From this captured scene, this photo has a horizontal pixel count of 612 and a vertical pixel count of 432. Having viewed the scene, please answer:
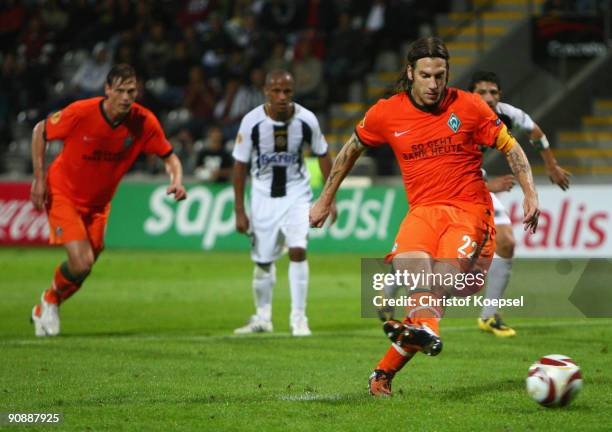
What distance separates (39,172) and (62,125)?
21.7 inches

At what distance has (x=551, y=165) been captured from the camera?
10.4m

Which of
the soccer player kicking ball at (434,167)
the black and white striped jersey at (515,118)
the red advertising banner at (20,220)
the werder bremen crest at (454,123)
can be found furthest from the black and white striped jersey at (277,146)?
the red advertising banner at (20,220)

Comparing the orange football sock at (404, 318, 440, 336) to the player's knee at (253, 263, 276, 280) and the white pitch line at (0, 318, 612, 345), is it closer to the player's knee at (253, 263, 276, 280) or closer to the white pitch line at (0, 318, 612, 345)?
the white pitch line at (0, 318, 612, 345)

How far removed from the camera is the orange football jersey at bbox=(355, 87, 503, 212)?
7.41 metres

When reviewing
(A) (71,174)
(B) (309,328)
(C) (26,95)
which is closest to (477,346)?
(B) (309,328)

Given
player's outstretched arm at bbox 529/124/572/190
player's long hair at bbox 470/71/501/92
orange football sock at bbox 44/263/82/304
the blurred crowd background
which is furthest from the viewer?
the blurred crowd background

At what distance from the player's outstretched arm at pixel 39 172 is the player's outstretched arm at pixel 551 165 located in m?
4.41

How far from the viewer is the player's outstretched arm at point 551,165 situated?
10.1 m

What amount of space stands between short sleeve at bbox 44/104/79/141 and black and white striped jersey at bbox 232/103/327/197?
156cm

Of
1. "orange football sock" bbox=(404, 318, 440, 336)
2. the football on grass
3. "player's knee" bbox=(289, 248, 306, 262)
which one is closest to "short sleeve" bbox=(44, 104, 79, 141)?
"player's knee" bbox=(289, 248, 306, 262)

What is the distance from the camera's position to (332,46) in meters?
23.6

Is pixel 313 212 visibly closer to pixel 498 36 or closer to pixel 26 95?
pixel 498 36

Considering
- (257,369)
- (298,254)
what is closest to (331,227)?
(298,254)

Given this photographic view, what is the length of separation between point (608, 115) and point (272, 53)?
6.76m
